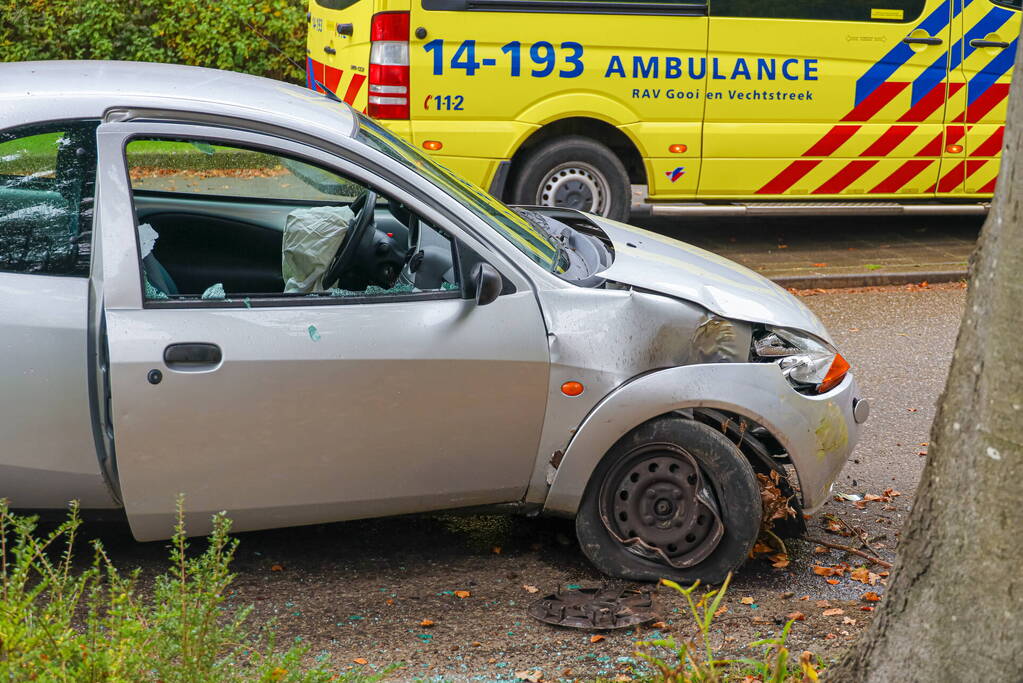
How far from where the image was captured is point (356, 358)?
13.1ft

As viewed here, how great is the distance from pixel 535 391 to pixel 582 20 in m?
5.20

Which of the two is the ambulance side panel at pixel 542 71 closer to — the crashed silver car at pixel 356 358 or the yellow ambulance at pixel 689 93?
the yellow ambulance at pixel 689 93

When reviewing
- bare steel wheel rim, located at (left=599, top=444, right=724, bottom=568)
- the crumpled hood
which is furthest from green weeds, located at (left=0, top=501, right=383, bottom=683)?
the crumpled hood

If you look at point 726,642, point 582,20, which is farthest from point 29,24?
point 726,642

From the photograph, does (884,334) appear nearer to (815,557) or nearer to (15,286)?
(815,557)

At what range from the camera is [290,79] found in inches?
546

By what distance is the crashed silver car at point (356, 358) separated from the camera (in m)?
3.90

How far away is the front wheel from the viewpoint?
432 centimetres

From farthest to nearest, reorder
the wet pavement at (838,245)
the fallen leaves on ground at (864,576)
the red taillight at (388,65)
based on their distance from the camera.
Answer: the wet pavement at (838,245) → the red taillight at (388,65) → the fallen leaves on ground at (864,576)

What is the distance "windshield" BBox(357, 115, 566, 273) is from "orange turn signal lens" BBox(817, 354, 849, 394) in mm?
1055

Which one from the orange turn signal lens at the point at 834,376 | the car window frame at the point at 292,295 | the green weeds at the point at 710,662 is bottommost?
the green weeds at the point at 710,662

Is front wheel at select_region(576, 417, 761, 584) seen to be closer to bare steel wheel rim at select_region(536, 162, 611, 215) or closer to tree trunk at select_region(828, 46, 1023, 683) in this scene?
tree trunk at select_region(828, 46, 1023, 683)

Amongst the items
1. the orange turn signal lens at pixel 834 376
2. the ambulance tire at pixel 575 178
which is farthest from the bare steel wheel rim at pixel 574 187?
the orange turn signal lens at pixel 834 376

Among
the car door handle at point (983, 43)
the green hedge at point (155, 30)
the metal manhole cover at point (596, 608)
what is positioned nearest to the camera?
the metal manhole cover at point (596, 608)
